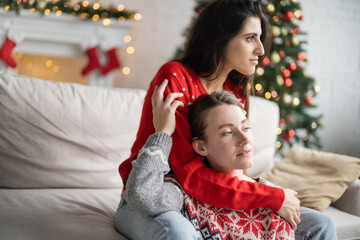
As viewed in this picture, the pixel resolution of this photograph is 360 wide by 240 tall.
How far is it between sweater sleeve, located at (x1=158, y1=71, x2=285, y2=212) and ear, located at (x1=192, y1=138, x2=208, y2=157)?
0.02 meters

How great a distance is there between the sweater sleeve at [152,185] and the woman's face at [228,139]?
0.16m

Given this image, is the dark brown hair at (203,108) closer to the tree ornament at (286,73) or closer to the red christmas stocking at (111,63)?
the tree ornament at (286,73)

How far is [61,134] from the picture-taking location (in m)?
1.74

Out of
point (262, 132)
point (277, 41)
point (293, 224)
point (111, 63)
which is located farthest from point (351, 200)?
point (111, 63)

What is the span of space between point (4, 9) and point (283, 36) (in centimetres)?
241

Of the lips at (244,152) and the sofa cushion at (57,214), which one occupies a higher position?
the lips at (244,152)

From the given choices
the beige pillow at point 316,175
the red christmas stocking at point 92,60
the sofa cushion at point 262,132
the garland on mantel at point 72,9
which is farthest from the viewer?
the red christmas stocking at point 92,60

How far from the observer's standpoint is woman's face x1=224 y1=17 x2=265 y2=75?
54.8 inches

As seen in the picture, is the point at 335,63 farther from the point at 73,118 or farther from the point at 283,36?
the point at 73,118

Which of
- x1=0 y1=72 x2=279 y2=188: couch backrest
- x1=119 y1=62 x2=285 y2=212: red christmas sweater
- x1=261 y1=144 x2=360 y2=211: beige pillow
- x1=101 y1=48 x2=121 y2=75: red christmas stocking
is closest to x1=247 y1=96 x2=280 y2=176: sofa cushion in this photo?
x1=261 y1=144 x2=360 y2=211: beige pillow

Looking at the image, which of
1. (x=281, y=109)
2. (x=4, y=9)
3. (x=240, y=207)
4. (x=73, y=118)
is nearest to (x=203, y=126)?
(x=240, y=207)

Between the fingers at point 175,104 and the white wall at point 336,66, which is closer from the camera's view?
the fingers at point 175,104

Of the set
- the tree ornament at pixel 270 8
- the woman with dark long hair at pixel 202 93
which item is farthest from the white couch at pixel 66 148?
the tree ornament at pixel 270 8

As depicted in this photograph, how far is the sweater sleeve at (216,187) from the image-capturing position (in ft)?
3.75
